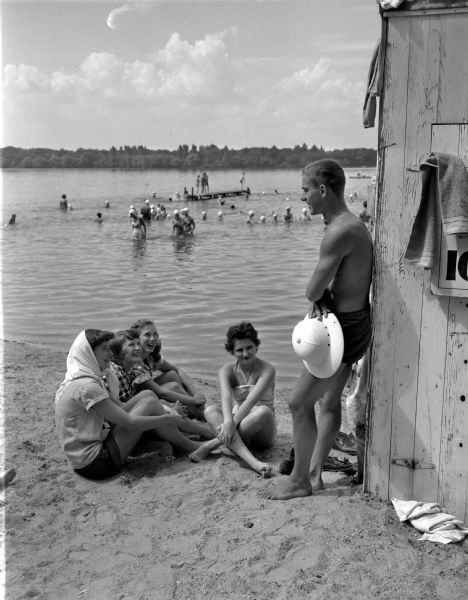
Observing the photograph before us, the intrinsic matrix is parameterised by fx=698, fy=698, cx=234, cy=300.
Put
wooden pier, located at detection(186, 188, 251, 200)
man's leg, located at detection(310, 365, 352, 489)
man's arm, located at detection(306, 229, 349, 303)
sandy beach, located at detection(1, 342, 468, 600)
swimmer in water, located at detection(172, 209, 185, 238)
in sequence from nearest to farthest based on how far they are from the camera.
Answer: sandy beach, located at detection(1, 342, 468, 600) < man's arm, located at detection(306, 229, 349, 303) < man's leg, located at detection(310, 365, 352, 489) < swimmer in water, located at detection(172, 209, 185, 238) < wooden pier, located at detection(186, 188, 251, 200)

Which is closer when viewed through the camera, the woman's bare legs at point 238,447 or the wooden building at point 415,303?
the wooden building at point 415,303

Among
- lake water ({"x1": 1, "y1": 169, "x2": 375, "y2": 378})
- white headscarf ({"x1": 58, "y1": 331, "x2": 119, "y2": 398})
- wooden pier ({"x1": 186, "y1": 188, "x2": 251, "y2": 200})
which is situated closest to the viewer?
white headscarf ({"x1": 58, "y1": 331, "x2": 119, "y2": 398})

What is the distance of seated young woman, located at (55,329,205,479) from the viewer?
4.86 m

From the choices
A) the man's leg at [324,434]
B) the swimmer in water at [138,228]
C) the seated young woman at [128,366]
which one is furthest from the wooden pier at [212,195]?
the man's leg at [324,434]

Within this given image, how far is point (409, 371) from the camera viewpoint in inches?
162

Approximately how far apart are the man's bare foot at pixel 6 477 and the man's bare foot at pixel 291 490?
1.87m

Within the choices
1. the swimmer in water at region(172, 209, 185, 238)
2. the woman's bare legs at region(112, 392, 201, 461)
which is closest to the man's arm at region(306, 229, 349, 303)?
the woman's bare legs at region(112, 392, 201, 461)

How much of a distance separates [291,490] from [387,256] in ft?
5.30

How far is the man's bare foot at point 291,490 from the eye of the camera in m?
4.45

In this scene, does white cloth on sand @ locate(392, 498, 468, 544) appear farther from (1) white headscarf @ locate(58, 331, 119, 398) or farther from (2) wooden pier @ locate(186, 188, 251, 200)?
(2) wooden pier @ locate(186, 188, 251, 200)

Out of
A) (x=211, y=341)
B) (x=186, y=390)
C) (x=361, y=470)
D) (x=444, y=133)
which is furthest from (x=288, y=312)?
(x=444, y=133)

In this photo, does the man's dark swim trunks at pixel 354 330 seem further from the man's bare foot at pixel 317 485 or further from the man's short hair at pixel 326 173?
the man's bare foot at pixel 317 485

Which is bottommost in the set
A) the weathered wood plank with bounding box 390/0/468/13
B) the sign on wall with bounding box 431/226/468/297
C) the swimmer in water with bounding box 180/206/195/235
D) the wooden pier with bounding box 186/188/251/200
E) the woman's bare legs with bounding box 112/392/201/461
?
the woman's bare legs with bounding box 112/392/201/461

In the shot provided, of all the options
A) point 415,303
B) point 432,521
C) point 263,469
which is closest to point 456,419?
point 432,521
